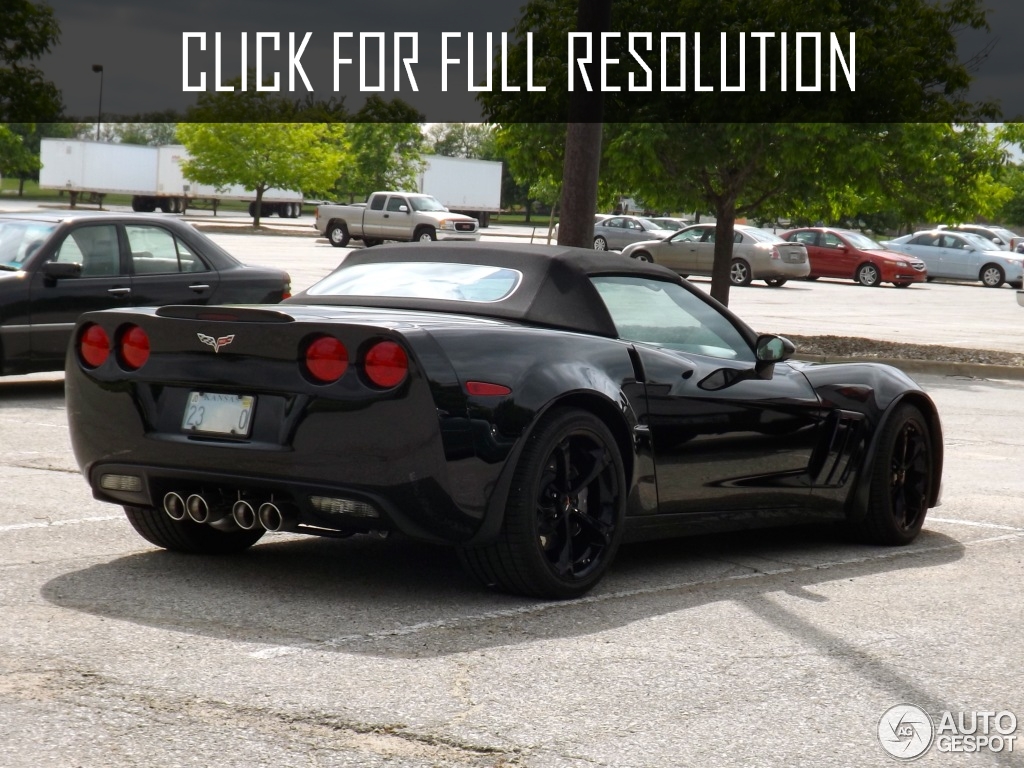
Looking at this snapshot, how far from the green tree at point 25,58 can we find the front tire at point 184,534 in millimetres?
27385

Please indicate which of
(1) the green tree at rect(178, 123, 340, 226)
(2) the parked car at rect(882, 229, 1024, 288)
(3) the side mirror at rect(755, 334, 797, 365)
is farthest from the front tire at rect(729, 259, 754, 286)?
(1) the green tree at rect(178, 123, 340, 226)

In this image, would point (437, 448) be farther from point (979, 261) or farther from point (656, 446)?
point (979, 261)

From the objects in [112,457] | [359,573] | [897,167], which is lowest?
[359,573]

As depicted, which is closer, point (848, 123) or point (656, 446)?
point (656, 446)

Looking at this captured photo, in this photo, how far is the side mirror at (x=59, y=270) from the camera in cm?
1195

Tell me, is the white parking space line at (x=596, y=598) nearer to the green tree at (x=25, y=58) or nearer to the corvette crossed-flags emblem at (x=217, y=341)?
the corvette crossed-flags emblem at (x=217, y=341)

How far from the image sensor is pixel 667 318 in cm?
656

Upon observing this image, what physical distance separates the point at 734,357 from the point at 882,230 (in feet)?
290

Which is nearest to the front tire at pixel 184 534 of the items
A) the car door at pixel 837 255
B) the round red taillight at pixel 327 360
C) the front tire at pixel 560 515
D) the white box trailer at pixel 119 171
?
the round red taillight at pixel 327 360

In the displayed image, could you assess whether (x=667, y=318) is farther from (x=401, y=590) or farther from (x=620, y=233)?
(x=620, y=233)

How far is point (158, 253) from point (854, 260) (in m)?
29.7

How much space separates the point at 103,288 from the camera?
1226cm

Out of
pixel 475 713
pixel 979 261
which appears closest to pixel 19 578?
pixel 475 713

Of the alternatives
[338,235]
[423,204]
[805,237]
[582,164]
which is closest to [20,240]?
[582,164]
